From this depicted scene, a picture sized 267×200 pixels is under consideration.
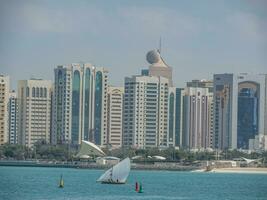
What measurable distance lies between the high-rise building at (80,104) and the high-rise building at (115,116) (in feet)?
3.48

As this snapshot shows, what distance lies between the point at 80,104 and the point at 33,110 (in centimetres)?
792

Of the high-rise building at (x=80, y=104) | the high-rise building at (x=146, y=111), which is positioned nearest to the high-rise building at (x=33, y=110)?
the high-rise building at (x=80, y=104)

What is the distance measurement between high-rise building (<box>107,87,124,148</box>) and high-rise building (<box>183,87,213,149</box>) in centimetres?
761

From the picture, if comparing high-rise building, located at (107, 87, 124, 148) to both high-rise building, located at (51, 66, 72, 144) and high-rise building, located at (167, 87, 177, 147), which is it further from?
high-rise building, located at (167, 87, 177, 147)

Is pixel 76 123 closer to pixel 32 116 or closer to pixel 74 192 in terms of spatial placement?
pixel 32 116

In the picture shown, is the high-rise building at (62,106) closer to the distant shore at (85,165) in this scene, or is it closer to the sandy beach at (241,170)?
the distant shore at (85,165)

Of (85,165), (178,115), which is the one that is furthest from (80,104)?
(85,165)

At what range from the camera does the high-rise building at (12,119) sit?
113500 millimetres

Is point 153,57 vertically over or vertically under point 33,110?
over

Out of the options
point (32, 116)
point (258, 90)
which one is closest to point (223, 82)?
point (258, 90)

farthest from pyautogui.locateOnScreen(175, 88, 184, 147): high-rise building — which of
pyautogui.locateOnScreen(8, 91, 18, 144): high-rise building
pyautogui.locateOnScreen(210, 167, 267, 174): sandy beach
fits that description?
pyautogui.locateOnScreen(210, 167, 267, 174): sandy beach

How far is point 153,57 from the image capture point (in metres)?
117

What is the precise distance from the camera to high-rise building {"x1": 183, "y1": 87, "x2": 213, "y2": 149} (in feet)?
387

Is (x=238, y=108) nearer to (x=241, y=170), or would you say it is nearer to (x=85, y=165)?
(x=241, y=170)
